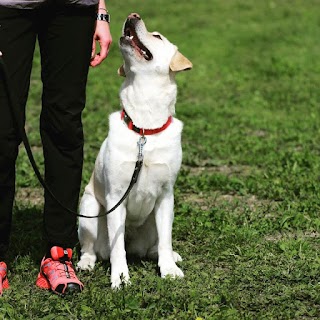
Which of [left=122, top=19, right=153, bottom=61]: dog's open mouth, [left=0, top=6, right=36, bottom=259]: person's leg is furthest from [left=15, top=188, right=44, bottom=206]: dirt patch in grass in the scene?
[left=122, top=19, right=153, bottom=61]: dog's open mouth

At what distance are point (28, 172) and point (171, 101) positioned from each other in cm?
265

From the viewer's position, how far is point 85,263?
497 centimetres

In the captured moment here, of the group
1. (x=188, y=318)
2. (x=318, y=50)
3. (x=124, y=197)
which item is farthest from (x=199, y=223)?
(x=318, y=50)

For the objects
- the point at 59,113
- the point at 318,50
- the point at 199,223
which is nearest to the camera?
the point at 59,113

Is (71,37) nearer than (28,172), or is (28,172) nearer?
(71,37)

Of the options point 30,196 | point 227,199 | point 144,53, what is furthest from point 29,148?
point 227,199

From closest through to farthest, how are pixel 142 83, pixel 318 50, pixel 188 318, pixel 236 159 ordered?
pixel 188 318 < pixel 142 83 < pixel 236 159 < pixel 318 50

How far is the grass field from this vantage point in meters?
4.33

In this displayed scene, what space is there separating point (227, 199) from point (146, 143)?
197 centimetres

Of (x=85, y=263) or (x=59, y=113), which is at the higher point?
(x=59, y=113)

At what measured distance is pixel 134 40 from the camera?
15.6ft

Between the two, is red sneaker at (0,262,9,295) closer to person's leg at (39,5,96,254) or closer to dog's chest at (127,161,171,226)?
person's leg at (39,5,96,254)

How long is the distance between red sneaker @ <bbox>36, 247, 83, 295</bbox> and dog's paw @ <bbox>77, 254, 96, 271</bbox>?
20 centimetres

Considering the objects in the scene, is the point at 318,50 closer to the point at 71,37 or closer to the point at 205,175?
the point at 205,175
